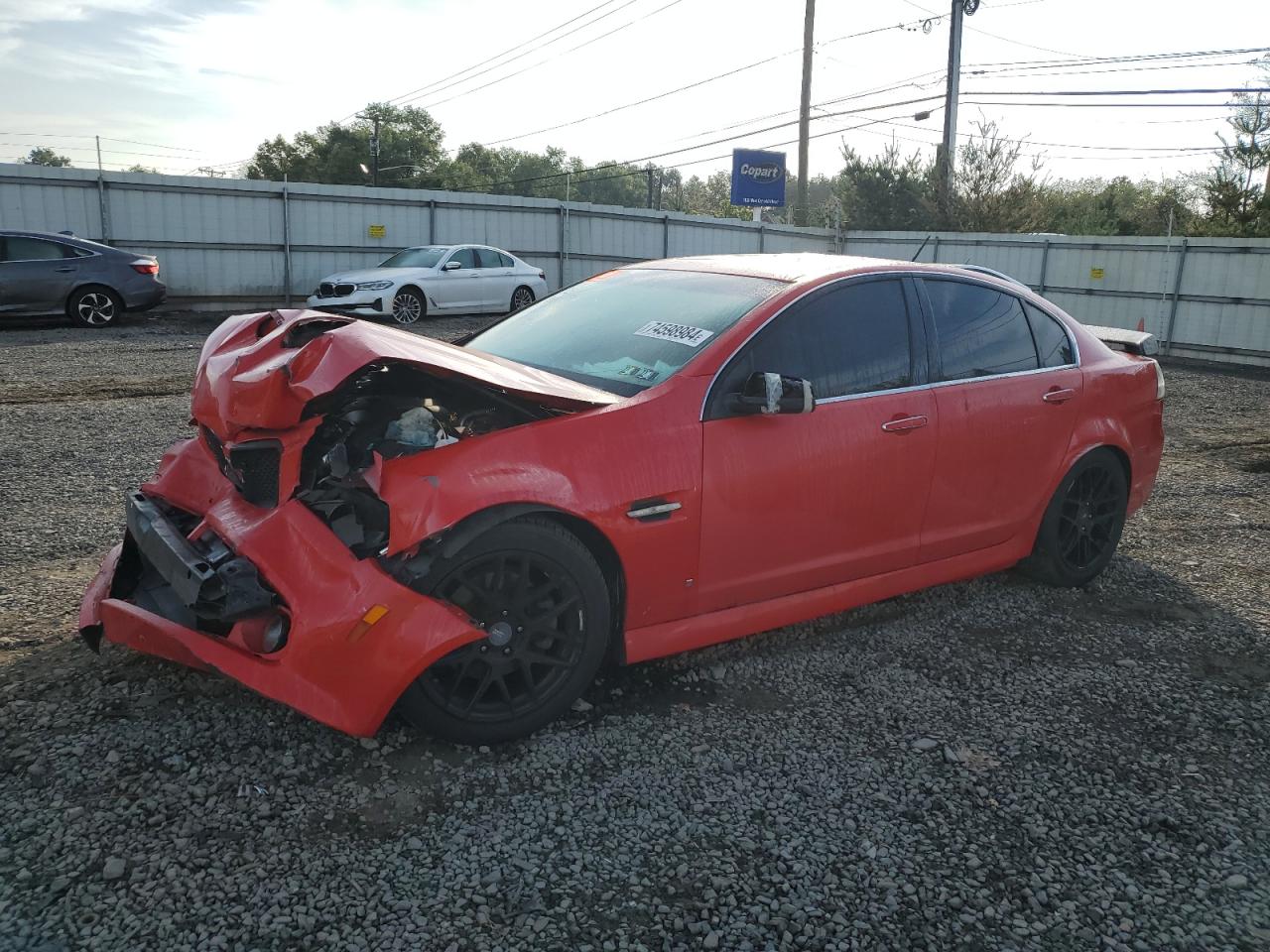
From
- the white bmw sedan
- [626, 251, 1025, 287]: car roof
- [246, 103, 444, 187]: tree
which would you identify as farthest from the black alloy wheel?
[246, 103, 444, 187]: tree

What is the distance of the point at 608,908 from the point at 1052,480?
3.19 metres

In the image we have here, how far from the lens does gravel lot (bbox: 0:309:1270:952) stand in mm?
2416

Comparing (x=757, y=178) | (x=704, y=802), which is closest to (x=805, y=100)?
(x=757, y=178)

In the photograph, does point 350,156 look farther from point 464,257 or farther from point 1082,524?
point 1082,524

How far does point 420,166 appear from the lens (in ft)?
196

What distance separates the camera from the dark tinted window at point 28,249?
44.7 feet

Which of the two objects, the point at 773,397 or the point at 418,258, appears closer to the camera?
the point at 773,397

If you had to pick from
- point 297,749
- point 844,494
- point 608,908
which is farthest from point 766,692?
point 297,749

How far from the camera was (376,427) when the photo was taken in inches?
130

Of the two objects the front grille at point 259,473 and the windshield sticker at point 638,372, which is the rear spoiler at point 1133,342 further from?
→ the front grille at point 259,473

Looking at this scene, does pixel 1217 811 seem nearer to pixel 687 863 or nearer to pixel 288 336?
pixel 687 863

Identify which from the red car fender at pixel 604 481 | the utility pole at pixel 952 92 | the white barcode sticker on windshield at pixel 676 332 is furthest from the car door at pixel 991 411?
the utility pole at pixel 952 92

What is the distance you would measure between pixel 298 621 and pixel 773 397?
1.72 m

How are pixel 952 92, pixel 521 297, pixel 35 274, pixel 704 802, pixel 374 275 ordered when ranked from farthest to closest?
pixel 952 92
pixel 521 297
pixel 374 275
pixel 35 274
pixel 704 802
